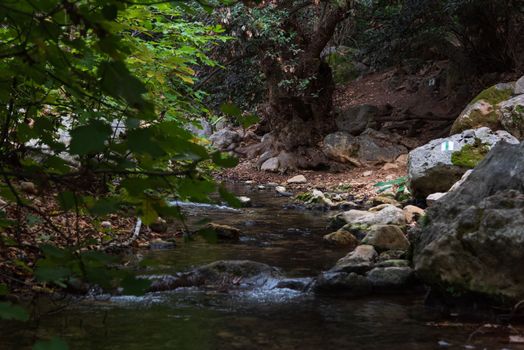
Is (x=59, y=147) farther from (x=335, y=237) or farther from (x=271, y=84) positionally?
(x=271, y=84)

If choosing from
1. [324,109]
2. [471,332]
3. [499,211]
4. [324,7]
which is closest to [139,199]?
[471,332]

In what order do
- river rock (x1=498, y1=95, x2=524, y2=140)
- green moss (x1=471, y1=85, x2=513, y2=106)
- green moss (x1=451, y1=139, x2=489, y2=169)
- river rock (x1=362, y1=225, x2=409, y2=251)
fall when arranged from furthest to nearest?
green moss (x1=471, y1=85, x2=513, y2=106) → river rock (x1=498, y1=95, x2=524, y2=140) → green moss (x1=451, y1=139, x2=489, y2=169) → river rock (x1=362, y1=225, x2=409, y2=251)

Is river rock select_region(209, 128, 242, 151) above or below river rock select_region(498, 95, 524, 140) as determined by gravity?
above

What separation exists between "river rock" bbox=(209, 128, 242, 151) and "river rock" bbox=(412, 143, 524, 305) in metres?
16.1

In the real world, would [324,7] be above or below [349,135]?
above

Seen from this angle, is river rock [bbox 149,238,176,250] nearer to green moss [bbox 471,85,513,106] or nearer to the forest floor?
the forest floor

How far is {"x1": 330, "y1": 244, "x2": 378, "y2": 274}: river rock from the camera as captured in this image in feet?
17.9

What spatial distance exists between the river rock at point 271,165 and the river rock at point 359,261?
10.3m

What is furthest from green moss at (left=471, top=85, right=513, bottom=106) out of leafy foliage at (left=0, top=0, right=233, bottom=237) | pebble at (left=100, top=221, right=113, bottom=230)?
leafy foliage at (left=0, top=0, right=233, bottom=237)

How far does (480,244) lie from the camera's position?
4.16 m

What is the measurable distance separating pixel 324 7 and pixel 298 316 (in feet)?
39.1

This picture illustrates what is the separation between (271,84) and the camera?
15867mm

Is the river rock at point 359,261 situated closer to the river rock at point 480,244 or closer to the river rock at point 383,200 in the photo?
the river rock at point 480,244

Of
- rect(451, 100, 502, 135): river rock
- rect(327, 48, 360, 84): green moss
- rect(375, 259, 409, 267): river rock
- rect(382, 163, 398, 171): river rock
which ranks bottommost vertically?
rect(375, 259, 409, 267): river rock
